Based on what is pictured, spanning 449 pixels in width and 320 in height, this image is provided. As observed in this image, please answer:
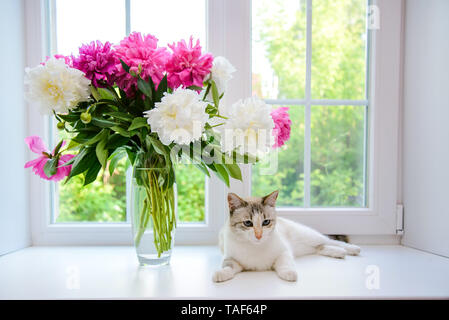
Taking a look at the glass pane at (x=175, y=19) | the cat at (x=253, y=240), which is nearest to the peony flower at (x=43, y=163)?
the cat at (x=253, y=240)

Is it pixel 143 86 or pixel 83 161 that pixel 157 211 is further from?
pixel 143 86

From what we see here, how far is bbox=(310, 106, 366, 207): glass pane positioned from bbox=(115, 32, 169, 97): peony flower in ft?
2.27

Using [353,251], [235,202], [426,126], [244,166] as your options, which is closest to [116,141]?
[235,202]

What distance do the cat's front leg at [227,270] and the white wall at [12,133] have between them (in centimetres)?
76

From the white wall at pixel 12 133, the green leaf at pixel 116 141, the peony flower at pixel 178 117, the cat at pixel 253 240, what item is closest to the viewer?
the peony flower at pixel 178 117

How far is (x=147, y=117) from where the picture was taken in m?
0.78

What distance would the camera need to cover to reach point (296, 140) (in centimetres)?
125

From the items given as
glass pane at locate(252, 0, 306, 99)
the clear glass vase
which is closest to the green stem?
the clear glass vase

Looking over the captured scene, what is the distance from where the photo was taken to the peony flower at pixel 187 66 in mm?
788

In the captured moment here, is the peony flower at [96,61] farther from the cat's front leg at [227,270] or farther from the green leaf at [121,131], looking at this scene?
the cat's front leg at [227,270]

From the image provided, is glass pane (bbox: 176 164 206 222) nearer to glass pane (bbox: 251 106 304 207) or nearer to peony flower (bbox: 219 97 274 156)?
glass pane (bbox: 251 106 304 207)

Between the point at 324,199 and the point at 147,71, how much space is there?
859 mm

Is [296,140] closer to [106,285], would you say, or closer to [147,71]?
[147,71]
